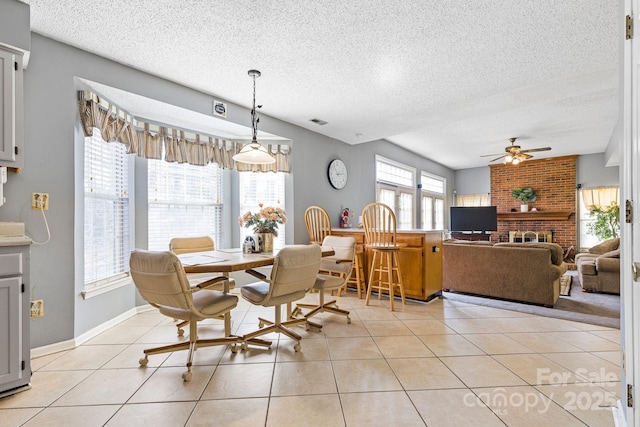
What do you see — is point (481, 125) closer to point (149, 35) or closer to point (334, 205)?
point (334, 205)

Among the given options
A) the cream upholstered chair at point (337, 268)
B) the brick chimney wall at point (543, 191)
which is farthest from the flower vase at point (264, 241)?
the brick chimney wall at point (543, 191)

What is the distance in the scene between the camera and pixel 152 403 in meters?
1.83

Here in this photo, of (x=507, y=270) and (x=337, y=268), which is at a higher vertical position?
(x=337, y=268)

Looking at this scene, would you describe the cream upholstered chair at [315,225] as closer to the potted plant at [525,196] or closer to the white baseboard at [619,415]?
the white baseboard at [619,415]

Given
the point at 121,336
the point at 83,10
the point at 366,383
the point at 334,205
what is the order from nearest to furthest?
the point at 366,383 → the point at 83,10 → the point at 121,336 → the point at 334,205

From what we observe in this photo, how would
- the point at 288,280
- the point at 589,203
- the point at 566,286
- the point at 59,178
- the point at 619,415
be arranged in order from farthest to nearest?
the point at 589,203, the point at 566,286, the point at 59,178, the point at 288,280, the point at 619,415

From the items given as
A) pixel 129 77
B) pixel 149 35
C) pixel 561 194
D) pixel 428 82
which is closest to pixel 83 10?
pixel 149 35

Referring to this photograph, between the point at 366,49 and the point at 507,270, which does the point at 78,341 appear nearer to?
the point at 366,49

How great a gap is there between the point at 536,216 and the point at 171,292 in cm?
900

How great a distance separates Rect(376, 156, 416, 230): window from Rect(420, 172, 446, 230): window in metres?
0.72

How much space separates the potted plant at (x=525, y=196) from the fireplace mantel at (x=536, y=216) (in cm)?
18

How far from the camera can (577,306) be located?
12.6 ft

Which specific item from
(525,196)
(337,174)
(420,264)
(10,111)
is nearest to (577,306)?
(420,264)

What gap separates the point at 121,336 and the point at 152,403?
133 centimetres
